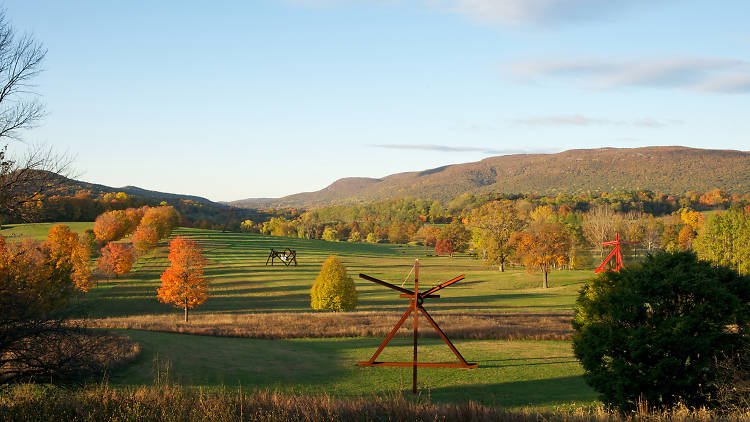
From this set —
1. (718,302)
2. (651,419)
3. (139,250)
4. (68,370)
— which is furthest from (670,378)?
(139,250)

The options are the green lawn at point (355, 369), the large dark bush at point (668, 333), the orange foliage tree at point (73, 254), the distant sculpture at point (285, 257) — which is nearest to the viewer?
the large dark bush at point (668, 333)

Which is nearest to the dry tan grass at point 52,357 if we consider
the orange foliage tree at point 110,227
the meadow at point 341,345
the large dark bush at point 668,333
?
the meadow at point 341,345

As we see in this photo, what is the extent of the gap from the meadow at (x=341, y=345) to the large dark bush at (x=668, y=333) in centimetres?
269

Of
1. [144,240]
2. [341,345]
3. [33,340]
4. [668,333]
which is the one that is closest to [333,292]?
[341,345]

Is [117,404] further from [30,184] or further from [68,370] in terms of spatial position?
[30,184]

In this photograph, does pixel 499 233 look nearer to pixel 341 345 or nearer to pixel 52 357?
pixel 341 345

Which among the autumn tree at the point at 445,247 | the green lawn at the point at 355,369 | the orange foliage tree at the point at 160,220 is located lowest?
the green lawn at the point at 355,369

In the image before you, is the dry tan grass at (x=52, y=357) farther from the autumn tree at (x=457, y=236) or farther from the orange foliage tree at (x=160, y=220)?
the autumn tree at (x=457, y=236)

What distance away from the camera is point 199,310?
5991 centimetres

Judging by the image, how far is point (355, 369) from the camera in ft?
79.4

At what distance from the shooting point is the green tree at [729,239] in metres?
74.9

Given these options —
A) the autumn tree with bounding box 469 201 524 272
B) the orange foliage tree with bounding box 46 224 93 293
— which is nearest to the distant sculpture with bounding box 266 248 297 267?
the orange foliage tree with bounding box 46 224 93 293

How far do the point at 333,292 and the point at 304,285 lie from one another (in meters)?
23.5

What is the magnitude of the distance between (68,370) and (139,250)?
86.6 meters
